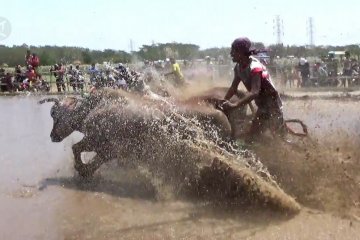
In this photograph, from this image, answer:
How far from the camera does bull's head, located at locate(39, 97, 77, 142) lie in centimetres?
866

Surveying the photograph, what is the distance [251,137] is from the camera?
7.16 meters

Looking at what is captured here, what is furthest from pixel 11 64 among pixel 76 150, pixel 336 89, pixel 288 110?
pixel 76 150

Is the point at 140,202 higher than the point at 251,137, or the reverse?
the point at 251,137

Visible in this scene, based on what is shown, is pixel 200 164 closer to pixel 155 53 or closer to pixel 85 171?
pixel 85 171

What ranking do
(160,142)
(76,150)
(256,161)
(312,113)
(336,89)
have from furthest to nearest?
1. (336,89)
2. (312,113)
3. (76,150)
4. (160,142)
5. (256,161)

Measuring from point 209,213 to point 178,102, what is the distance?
6.69 ft

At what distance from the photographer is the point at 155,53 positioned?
41.0 metres

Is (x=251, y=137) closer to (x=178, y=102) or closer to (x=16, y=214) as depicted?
(x=178, y=102)

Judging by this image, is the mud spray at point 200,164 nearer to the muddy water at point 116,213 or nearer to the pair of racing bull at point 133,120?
the pair of racing bull at point 133,120

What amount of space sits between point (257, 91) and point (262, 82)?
6.9 inches

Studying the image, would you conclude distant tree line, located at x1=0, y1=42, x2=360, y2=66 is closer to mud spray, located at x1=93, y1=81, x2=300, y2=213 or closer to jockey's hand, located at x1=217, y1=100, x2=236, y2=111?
mud spray, located at x1=93, y1=81, x2=300, y2=213

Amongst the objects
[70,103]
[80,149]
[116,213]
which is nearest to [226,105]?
[116,213]

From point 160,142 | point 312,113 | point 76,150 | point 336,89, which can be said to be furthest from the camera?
point 336,89

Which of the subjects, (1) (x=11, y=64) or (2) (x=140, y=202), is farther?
(1) (x=11, y=64)
